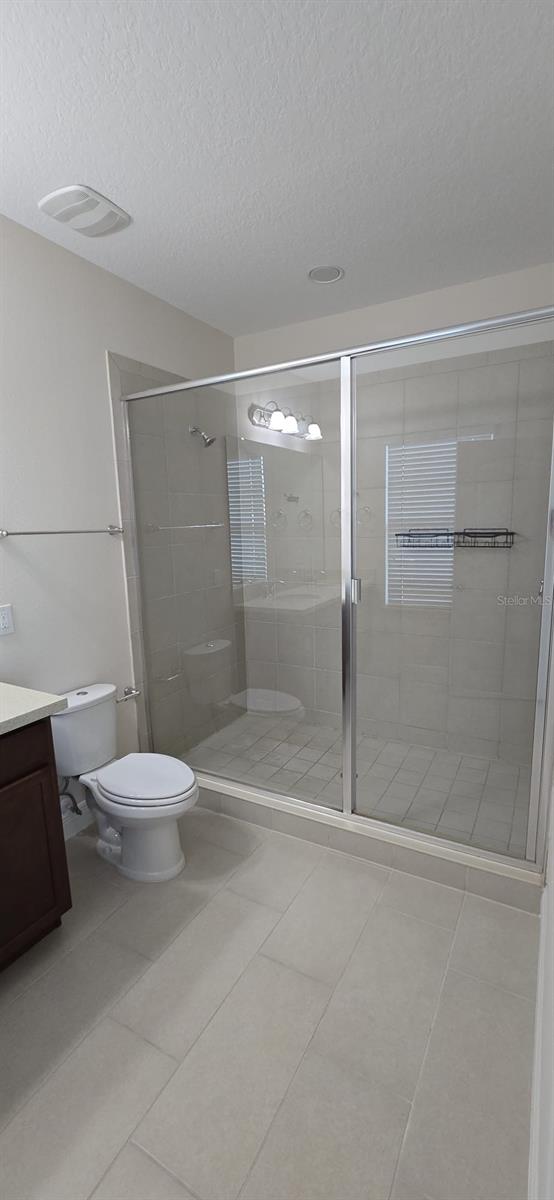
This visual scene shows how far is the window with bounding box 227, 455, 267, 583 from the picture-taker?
2830 millimetres

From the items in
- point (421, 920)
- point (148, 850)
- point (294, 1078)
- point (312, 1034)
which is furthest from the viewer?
point (148, 850)

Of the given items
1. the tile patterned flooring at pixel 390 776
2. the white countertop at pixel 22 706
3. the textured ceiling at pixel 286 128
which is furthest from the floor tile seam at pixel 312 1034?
the textured ceiling at pixel 286 128

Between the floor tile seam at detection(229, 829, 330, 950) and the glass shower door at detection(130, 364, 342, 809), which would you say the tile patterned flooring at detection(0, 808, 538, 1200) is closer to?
the floor tile seam at detection(229, 829, 330, 950)

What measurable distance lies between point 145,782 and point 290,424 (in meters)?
1.83

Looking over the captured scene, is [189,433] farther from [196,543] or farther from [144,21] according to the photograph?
[144,21]

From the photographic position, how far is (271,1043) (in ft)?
4.66

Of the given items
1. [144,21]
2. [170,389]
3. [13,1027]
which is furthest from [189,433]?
[13,1027]

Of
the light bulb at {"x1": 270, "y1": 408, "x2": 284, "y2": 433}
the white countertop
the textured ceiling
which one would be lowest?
the white countertop

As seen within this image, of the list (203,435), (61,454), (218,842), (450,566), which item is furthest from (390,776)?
(61,454)

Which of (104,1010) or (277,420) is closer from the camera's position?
(104,1010)

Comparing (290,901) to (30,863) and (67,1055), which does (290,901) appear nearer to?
(67,1055)

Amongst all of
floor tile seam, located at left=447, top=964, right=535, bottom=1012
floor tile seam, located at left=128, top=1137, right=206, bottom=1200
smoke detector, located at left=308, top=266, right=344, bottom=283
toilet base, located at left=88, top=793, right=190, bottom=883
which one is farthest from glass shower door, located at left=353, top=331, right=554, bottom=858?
floor tile seam, located at left=128, top=1137, right=206, bottom=1200

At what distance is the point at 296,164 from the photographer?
169cm

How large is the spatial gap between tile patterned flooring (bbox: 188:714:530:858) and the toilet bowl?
0.61 m
